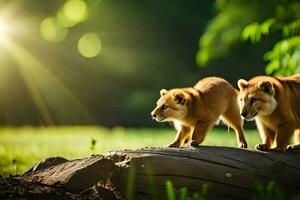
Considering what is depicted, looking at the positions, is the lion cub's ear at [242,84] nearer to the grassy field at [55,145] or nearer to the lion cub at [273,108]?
the lion cub at [273,108]

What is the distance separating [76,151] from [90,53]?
11726mm

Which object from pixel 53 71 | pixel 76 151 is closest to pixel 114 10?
pixel 53 71

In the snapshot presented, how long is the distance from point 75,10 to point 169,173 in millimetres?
10973

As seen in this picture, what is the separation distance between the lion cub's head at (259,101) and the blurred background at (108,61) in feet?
48.0

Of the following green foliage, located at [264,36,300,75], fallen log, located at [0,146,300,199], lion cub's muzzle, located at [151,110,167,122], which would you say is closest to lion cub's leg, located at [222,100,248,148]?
lion cub's muzzle, located at [151,110,167,122]

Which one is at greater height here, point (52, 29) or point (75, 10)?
point (52, 29)

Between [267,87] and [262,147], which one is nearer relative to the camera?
[262,147]

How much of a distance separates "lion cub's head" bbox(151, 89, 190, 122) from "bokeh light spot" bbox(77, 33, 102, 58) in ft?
49.5

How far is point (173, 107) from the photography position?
7793mm

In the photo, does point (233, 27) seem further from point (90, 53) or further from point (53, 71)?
point (53, 71)

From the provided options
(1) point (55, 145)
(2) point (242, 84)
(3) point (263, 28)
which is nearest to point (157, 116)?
(2) point (242, 84)

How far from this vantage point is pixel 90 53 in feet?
77.5

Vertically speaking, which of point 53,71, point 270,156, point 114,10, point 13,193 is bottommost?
point 13,193

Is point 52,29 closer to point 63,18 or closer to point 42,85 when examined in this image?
point 63,18
